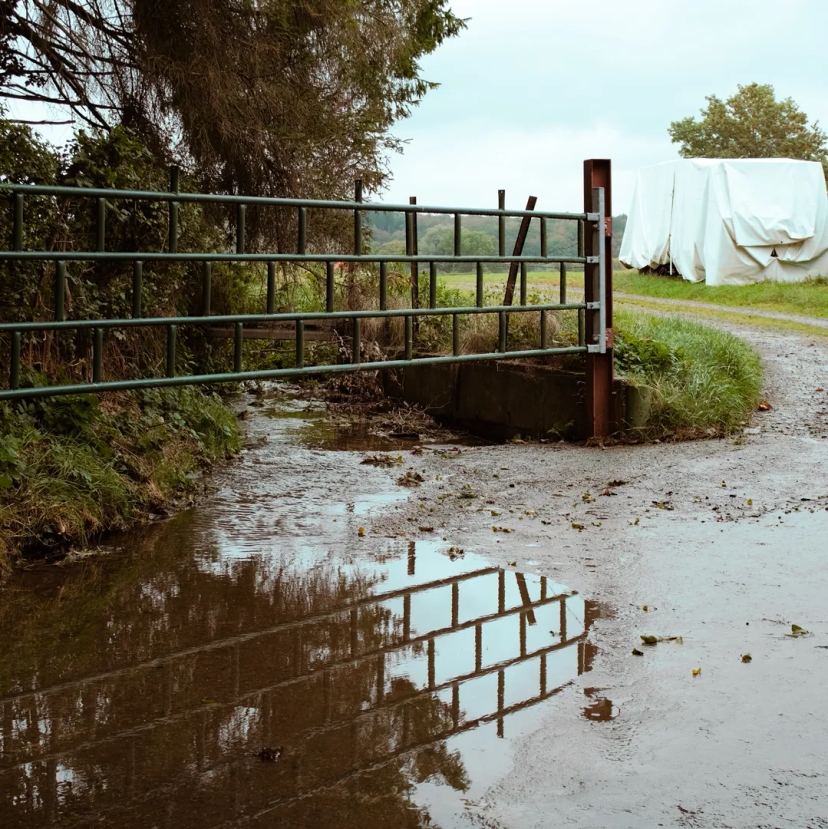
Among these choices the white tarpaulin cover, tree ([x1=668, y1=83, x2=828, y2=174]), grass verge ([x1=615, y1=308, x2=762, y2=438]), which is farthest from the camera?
tree ([x1=668, y1=83, x2=828, y2=174])

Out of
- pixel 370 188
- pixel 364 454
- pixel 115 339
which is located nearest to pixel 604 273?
pixel 364 454

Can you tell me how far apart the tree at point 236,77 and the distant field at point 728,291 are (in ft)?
24.4

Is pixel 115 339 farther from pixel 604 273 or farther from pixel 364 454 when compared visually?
pixel 604 273

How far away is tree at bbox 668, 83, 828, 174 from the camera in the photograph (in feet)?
152

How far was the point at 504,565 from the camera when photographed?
15.1 feet

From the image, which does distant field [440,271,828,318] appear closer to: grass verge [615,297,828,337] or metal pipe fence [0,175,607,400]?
grass verge [615,297,828,337]

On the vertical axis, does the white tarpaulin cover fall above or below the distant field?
above

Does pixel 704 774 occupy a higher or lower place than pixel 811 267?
lower

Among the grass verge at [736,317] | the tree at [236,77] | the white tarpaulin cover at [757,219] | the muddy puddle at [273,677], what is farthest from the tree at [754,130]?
the muddy puddle at [273,677]

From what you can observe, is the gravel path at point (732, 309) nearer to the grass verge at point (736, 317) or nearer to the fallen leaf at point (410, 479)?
the grass verge at point (736, 317)

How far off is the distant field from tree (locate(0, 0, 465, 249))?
7.43 m

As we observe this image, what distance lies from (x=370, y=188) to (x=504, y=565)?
23.9ft

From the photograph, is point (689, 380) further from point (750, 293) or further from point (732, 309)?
point (750, 293)

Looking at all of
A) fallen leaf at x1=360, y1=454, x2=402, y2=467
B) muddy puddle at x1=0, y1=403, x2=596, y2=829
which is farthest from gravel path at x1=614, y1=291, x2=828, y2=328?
muddy puddle at x1=0, y1=403, x2=596, y2=829
